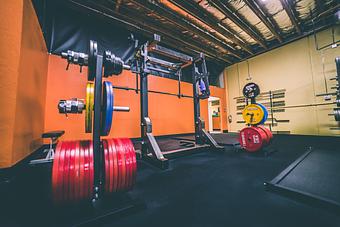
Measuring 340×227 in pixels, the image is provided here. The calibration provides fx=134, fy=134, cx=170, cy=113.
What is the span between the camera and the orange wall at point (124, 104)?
273cm

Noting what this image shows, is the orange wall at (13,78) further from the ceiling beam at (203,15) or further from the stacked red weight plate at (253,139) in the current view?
the stacked red weight plate at (253,139)

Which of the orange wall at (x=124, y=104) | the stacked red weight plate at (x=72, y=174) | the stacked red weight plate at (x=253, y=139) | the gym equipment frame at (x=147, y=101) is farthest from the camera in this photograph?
the orange wall at (x=124, y=104)

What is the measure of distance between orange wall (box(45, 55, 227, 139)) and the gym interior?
27mm

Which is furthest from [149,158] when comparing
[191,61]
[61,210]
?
[191,61]

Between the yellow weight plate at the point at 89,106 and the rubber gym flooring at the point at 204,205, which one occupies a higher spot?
the yellow weight plate at the point at 89,106

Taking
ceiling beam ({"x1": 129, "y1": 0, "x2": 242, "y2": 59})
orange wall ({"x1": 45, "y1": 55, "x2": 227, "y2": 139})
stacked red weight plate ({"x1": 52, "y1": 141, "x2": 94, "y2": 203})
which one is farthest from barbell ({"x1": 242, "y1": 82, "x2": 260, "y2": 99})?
stacked red weight plate ({"x1": 52, "y1": 141, "x2": 94, "y2": 203})

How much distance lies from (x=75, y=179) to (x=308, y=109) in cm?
572

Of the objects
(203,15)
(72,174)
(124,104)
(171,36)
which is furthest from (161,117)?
(72,174)

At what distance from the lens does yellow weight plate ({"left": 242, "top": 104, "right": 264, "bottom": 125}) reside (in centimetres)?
235

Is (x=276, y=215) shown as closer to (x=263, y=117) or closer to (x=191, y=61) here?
(x=263, y=117)

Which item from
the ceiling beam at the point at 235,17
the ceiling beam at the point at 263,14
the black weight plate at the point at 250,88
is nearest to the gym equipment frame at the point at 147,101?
the ceiling beam at the point at 235,17

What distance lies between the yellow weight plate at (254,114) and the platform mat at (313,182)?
852mm

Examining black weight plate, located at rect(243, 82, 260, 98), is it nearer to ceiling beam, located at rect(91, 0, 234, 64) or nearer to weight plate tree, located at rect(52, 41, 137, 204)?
ceiling beam, located at rect(91, 0, 234, 64)

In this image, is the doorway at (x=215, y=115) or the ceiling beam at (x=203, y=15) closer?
the ceiling beam at (x=203, y=15)
